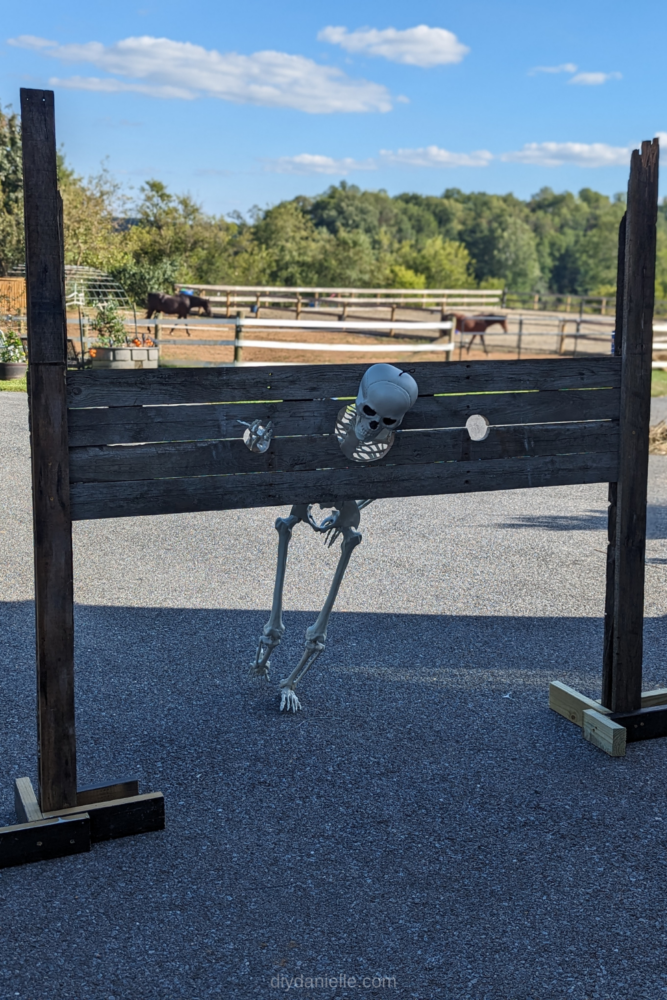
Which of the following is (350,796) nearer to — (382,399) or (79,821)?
(79,821)

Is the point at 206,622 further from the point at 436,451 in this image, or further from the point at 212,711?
the point at 436,451

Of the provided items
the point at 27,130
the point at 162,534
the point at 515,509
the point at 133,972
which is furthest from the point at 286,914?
the point at 515,509

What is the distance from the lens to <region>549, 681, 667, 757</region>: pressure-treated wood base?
13.9ft

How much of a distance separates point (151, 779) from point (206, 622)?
190cm

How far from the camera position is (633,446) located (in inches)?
169

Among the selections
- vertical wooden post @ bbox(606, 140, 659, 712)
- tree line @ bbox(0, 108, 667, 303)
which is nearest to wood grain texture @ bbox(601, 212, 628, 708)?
vertical wooden post @ bbox(606, 140, 659, 712)

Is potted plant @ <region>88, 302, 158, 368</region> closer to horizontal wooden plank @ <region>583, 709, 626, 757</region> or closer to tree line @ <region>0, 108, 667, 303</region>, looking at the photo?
tree line @ <region>0, 108, 667, 303</region>

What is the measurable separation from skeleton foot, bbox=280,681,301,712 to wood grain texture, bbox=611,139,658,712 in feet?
4.90

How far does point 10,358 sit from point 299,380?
43.3ft

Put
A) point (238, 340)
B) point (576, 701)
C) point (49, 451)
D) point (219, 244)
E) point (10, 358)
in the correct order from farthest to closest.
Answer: point (219, 244), point (238, 340), point (10, 358), point (576, 701), point (49, 451)

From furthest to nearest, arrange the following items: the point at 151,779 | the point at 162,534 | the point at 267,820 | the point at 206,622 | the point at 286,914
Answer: the point at 162,534 → the point at 206,622 → the point at 151,779 → the point at 267,820 → the point at 286,914

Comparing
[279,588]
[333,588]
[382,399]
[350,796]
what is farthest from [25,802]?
[382,399]

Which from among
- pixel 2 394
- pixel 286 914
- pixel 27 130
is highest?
pixel 27 130

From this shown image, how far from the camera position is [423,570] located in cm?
700
